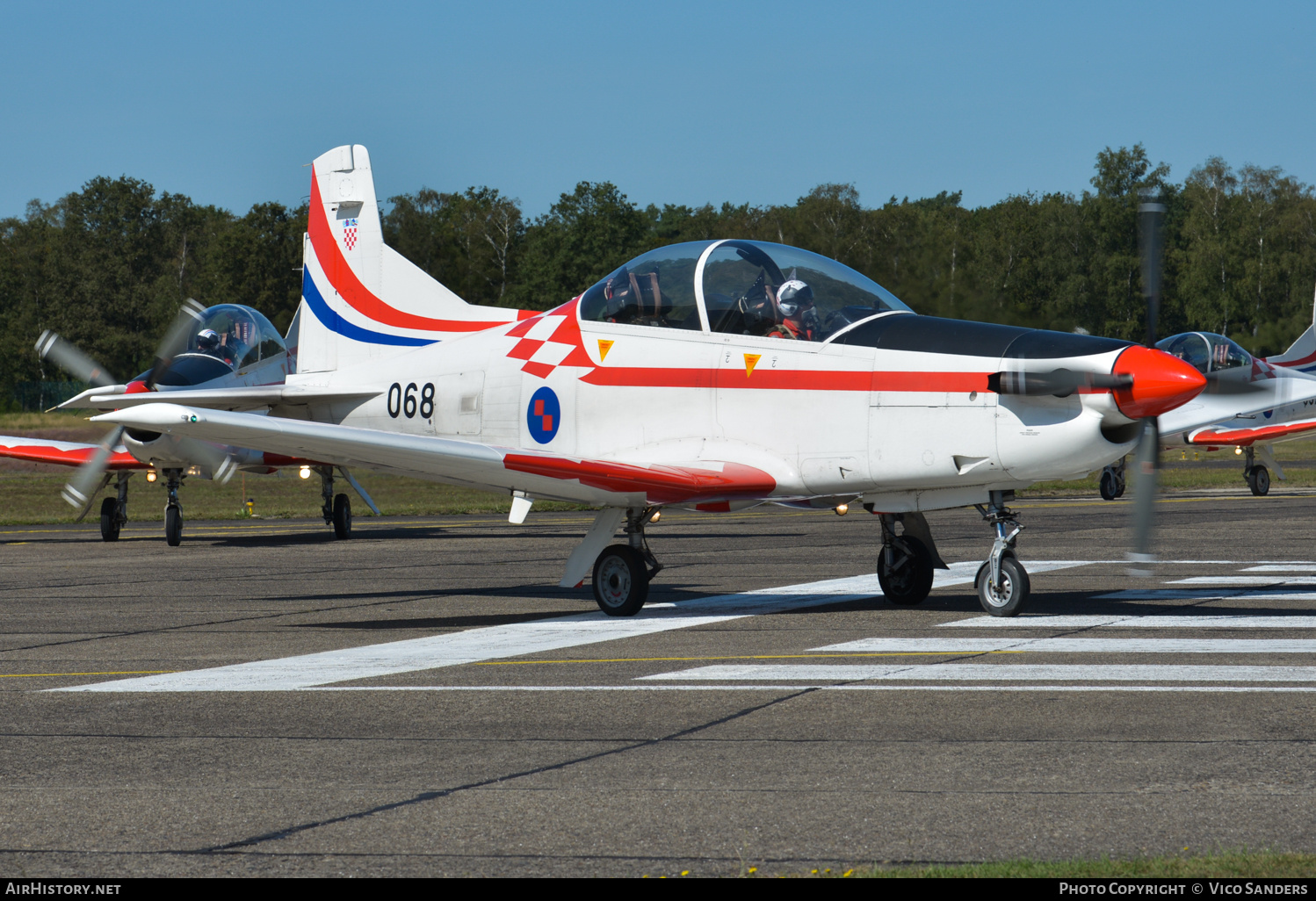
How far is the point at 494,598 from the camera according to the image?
12695 millimetres

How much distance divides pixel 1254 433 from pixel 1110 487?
458cm

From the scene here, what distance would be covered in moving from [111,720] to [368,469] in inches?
181

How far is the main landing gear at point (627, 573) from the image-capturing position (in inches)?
427

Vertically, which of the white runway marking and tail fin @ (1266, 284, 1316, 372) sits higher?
tail fin @ (1266, 284, 1316, 372)

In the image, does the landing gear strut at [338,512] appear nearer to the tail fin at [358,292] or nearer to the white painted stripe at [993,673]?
the tail fin at [358,292]

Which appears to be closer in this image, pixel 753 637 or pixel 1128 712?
pixel 1128 712

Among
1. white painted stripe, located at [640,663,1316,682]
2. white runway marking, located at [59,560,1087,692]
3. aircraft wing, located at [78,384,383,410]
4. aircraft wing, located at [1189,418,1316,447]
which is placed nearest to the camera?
white painted stripe, located at [640,663,1316,682]

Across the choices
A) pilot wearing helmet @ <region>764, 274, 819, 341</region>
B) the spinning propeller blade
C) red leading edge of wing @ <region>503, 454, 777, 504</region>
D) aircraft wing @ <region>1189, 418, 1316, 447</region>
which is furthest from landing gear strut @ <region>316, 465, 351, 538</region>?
aircraft wing @ <region>1189, 418, 1316, 447</region>

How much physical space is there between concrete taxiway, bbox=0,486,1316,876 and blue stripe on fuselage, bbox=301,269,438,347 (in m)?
2.48

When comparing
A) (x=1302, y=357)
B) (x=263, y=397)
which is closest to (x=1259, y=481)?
(x=1302, y=357)

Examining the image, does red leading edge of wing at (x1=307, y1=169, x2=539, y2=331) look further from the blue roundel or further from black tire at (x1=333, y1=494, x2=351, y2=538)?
black tire at (x1=333, y1=494, x2=351, y2=538)

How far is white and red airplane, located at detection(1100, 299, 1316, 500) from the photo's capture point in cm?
2833
